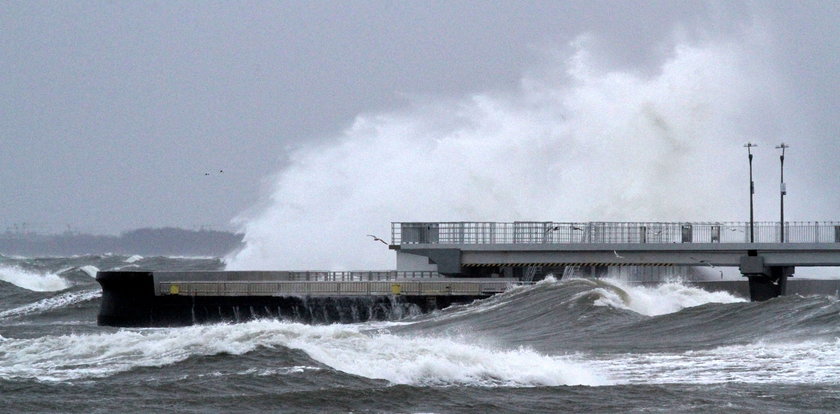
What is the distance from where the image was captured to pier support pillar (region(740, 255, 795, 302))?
124 feet

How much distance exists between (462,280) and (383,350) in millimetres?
13875

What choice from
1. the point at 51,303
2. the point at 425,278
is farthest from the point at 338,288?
the point at 51,303

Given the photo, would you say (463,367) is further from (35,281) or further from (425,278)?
(35,281)

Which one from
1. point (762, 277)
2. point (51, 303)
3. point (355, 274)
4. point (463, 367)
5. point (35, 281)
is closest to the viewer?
point (463, 367)

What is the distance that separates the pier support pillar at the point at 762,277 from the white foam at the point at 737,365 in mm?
14071

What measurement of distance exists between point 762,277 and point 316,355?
829 inches

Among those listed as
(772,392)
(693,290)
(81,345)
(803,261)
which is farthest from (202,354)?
(803,261)

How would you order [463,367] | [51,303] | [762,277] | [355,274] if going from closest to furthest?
[463,367], [762,277], [355,274], [51,303]

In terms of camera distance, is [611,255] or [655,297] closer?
[655,297]

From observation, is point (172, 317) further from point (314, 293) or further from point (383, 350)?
point (383, 350)

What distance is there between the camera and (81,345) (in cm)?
2244

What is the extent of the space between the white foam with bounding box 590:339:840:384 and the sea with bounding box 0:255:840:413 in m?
0.03

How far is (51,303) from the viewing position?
153 feet

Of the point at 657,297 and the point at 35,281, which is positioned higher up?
the point at 657,297
